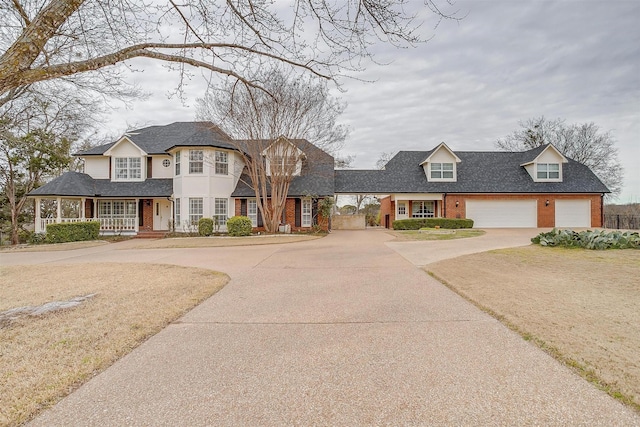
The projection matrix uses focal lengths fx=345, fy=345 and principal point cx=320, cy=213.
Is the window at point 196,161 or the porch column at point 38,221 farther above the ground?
the window at point 196,161

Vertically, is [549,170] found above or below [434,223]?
above

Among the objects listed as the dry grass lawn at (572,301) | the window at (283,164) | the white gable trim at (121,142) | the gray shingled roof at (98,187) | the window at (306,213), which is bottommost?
the dry grass lawn at (572,301)

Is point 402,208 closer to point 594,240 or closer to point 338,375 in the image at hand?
point 594,240

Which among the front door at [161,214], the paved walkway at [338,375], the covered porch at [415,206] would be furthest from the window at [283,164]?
the paved walkway at [338,375]

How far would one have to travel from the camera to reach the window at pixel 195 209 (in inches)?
886

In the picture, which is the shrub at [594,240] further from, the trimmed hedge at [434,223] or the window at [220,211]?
the window at [220,211]

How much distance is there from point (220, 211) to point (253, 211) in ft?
7.42

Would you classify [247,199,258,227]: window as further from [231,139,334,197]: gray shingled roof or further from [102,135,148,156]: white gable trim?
[102,135,148,156]: white gable trim

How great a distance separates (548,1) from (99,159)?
89.2 feet

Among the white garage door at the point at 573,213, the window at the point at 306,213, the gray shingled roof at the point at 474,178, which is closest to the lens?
the window at the point at 306,213

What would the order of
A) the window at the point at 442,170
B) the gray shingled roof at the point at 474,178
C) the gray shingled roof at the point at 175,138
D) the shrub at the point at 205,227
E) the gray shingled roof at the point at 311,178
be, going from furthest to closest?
the window at the point at 442,170, the gray shingled roof at the point at 474,178, the gray shingled roof at the point at 311,178, the gray shingled roof at the point at 175,138, the shrub at the point at 205,227

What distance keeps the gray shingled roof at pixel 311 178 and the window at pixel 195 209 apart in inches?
95.5

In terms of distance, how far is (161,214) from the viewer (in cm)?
2462

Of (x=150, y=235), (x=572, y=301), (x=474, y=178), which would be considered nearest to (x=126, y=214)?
(x=150, y=235)
